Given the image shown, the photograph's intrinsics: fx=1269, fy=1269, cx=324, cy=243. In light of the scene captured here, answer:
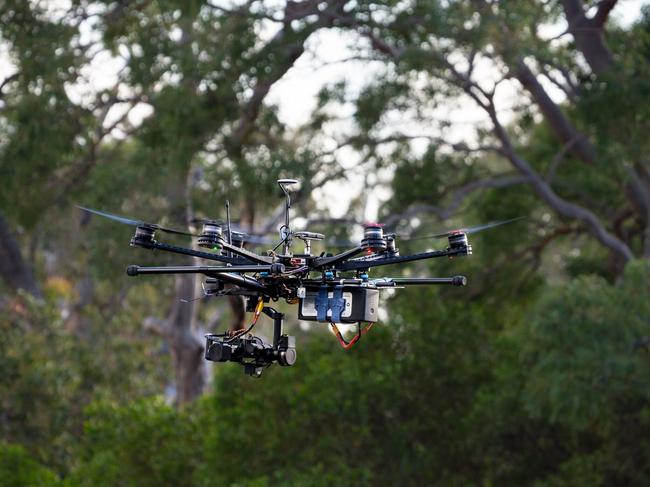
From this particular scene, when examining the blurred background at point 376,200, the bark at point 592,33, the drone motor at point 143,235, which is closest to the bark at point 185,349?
the blurred background at point 376,200

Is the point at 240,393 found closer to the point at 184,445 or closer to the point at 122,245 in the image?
the point at 184,445

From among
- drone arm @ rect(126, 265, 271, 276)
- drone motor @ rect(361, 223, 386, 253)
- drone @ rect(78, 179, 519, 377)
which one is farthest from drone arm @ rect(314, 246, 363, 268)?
drone arm @ rect(126, 265, 271, 276)

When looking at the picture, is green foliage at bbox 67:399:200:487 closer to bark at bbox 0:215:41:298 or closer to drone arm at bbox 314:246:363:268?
bark at bbox 0:215:41:298

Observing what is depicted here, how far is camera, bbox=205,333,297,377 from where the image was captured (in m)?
9.31

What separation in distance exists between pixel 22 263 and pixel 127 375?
4327 millimetres

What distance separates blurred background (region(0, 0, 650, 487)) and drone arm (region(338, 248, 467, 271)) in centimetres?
1007

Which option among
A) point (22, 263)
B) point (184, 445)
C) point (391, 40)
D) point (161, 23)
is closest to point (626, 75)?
point (391, 40)

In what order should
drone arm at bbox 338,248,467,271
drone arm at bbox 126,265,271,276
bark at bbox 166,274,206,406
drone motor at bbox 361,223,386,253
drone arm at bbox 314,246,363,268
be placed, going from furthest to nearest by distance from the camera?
1. bark at bbox 166,274,206,406
2. drone arm at bbox 314,246,363,268
3. drone arm at bbox 338,248,467,271
4. drone arm at bbox 126,265,271,276
5. drone motor at bbox 361,223,386,253

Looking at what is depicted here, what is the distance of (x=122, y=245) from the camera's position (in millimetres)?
22922

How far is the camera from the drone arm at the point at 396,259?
28.8 feet

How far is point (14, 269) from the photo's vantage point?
31281mm

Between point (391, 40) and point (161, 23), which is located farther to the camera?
point (161, 23)

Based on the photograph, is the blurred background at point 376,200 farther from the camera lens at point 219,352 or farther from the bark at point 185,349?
the camera lens at point 219,352

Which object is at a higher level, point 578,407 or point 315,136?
point 315,136
